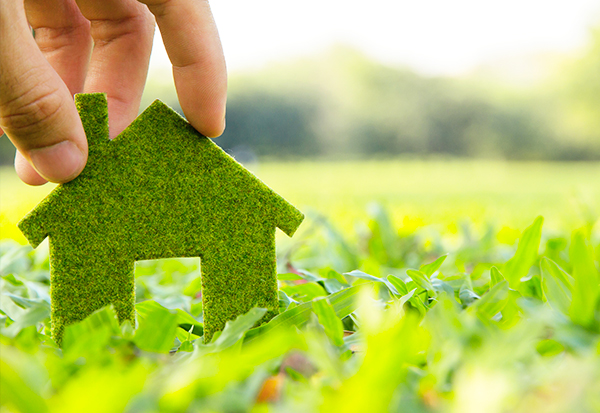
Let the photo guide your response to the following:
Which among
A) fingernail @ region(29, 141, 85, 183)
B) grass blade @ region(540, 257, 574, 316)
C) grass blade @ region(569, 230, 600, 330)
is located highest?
grass blade @ region(569, 230, 600, 330)

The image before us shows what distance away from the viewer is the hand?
0.73 m

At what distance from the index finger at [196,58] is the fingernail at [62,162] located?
0.20 m

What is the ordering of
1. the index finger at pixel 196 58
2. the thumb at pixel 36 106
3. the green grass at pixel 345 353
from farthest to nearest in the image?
1. the index finger at pixel 196 58
2. the thumb at pixel 36 106
3. the green grass at pixel 345 353

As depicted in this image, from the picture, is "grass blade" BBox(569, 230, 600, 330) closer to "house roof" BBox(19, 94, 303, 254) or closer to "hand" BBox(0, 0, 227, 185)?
"house roof" BBox(19, 94, 303, 254)

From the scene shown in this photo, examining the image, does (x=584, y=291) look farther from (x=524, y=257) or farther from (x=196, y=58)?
(x=196, y=58)

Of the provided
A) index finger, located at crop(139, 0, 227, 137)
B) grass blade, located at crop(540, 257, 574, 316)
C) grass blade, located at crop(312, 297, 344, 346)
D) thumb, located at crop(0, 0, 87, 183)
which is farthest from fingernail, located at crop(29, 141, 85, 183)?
grass blade, located at crop(540, 257, 574, 316)

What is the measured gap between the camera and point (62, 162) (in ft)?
2.42

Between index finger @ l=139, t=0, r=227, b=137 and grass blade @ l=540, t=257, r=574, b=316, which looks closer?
grass blade @ l=540, t=257, r=574, b=316

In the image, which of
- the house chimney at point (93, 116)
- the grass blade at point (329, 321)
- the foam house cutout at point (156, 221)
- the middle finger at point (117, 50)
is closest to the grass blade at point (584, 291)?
the grass blade at point (329, 321)

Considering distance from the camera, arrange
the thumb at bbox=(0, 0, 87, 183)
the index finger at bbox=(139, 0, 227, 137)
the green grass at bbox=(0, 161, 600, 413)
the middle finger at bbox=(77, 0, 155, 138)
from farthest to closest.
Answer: the middle finger at bbox=(77, 0, 155, 138) → the index finger at bbox=(139, 0, 227, 137) → the thumb at bbox=(0, 0, 87, 183) → the green grass at bbox=(0, 161, 600, 413)

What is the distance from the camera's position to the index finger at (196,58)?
0.84 m

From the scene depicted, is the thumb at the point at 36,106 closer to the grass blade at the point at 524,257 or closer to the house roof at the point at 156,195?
the house roof at the point at 156,195

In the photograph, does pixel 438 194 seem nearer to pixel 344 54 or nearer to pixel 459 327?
pixel 459 327

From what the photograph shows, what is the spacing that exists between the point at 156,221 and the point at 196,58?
1.09 ft
